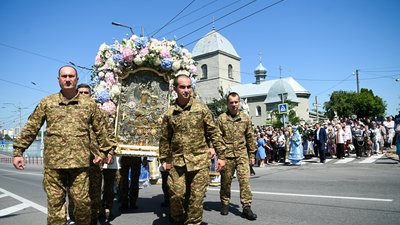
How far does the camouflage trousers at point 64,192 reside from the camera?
404 centimetres

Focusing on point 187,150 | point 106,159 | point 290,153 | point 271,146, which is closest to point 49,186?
point 106,159

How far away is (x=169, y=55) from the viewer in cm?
670

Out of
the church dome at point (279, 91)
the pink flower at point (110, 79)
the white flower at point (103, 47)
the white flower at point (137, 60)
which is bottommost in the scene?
the pink flower at point (110, 79)

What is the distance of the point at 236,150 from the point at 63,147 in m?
2.98

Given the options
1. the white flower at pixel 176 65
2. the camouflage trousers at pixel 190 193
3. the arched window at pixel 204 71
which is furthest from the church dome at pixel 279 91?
the camouflage trousers at pixel 190 193

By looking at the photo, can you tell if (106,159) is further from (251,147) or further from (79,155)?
(251,147)

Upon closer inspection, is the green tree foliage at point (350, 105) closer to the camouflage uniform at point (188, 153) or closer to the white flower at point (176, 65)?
the white flower at point (176, 65)

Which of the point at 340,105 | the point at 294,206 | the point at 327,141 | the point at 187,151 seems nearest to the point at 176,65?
the point at 187,151

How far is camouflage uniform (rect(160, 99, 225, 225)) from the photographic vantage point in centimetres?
466

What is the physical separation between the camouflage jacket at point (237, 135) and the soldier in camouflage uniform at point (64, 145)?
2547mm

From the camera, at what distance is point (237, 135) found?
6.04 m

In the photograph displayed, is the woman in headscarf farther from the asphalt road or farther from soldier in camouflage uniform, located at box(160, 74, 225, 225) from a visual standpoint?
soldier in camouflage uniform, located at box(160, 74, 225, 225)

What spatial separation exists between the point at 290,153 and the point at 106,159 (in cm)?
1360

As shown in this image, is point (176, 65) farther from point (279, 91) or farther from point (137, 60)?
point (279, 91)
